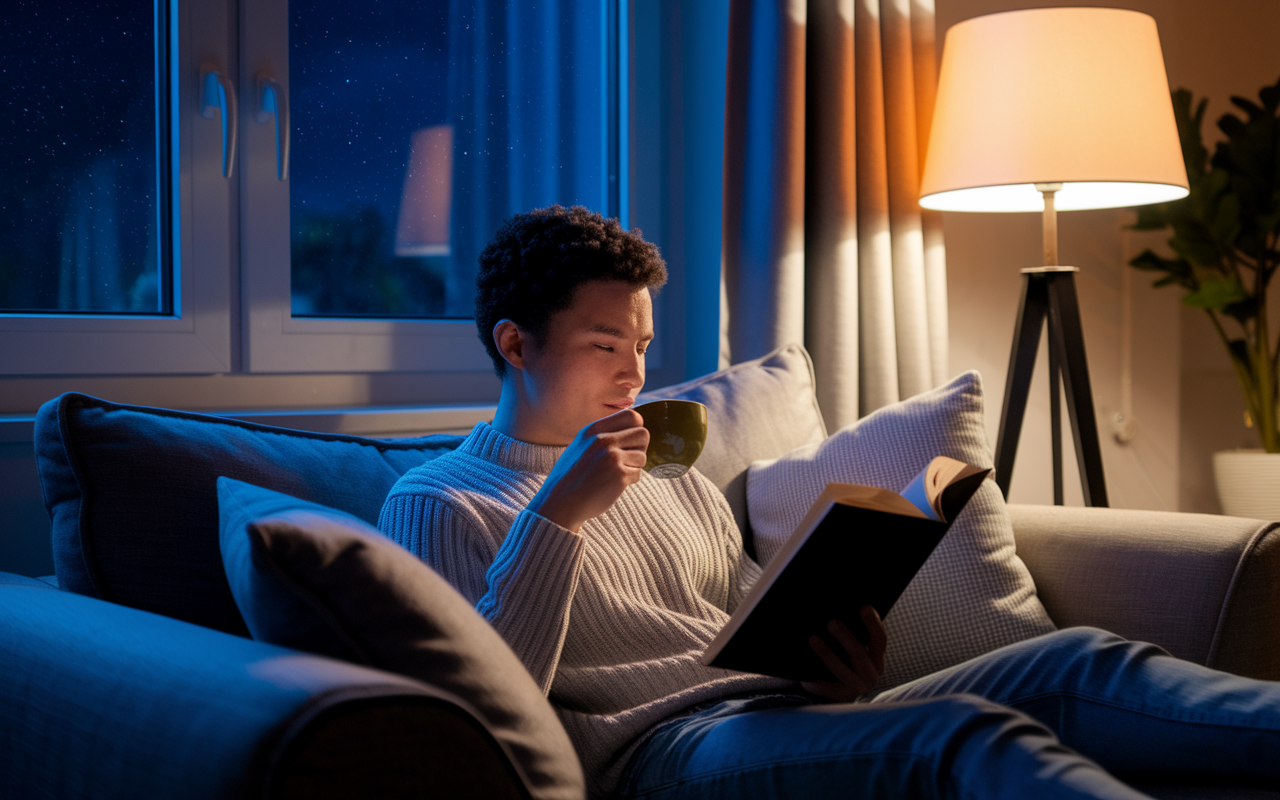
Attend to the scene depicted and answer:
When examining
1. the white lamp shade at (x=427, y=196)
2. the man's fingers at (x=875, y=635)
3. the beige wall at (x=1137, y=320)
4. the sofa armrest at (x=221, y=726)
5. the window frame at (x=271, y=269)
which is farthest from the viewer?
the beige wall at (x=1137, y=320)

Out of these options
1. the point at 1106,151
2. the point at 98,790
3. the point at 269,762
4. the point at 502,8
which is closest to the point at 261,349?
the point at 502,8

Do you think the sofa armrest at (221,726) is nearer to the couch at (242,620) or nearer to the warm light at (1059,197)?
the couch at (242,620)

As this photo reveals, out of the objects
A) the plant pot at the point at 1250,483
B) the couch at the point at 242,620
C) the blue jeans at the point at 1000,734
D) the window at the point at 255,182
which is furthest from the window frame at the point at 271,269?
the plant pot at the point at 1250,483

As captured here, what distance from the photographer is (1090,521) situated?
1423mm

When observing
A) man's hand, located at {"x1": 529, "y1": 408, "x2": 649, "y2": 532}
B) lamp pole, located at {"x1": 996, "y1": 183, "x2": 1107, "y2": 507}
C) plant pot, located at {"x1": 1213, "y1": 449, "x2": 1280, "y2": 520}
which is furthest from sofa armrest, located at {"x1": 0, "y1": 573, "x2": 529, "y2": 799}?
plant pot, located at {"x1": 1213, "y1": 449, "x2": 1280, "y2": 520}

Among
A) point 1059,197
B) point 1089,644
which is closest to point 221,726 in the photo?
point 1089,644

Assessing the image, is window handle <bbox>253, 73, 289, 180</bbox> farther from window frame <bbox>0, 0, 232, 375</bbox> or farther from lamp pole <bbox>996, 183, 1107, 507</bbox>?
lamp pole <bbox>996, 183, 1107, 507</bbox>

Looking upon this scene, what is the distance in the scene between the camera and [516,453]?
1.24 metres

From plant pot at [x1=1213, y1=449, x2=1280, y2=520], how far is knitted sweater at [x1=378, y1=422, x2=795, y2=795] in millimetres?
2055

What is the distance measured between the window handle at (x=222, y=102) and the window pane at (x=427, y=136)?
18 centimetres

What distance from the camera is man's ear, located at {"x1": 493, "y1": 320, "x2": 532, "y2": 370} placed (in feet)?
4.22

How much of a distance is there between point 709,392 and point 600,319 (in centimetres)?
42

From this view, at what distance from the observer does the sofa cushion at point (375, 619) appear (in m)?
0.72

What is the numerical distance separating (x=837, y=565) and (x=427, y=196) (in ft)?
4.88
